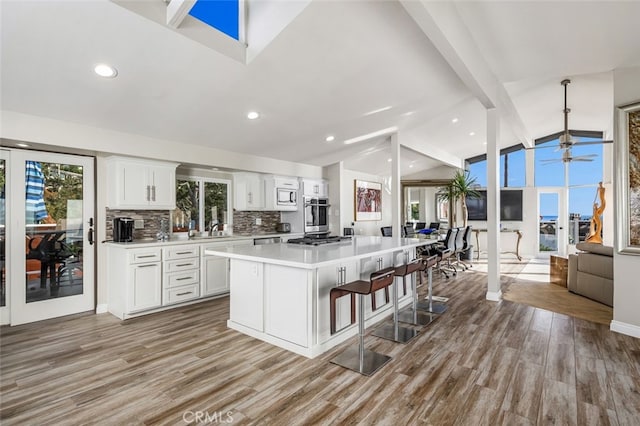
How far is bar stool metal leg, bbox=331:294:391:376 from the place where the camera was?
2.59 metres

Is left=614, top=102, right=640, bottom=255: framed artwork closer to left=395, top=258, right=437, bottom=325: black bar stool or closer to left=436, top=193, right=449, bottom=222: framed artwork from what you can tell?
left=395, top=258, right=437, bottom=325: black bar stool

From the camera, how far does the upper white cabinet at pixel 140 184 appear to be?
4.11m

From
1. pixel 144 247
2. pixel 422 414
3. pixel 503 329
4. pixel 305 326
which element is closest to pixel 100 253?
pixel 144 247

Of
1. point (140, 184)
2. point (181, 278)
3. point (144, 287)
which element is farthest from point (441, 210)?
point (144, 287)

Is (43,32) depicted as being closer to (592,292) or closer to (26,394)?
(26,394)

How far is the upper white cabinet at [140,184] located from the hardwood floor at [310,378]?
154 centimetres

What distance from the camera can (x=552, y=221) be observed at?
9.00 m

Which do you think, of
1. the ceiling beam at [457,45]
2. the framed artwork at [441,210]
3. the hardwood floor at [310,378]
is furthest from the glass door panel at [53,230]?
the framed artwork at [441,210]

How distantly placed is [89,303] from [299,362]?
311 centimetres

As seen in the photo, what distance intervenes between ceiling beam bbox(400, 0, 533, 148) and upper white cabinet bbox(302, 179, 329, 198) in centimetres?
351

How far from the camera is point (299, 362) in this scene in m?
2.72

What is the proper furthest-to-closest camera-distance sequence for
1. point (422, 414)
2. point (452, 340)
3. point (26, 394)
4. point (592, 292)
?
1. point (592, 292)
2. point (452, 340)
3. point (26, 394)
4. point (422, 414)

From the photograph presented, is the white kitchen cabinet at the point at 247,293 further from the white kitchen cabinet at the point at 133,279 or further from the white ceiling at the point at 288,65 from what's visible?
the white ceiling at the point at 288,65

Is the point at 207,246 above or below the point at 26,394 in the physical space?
above
